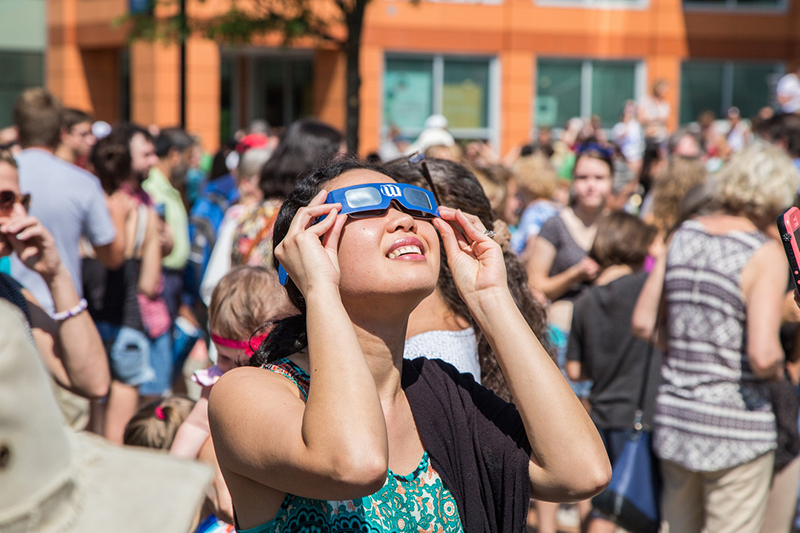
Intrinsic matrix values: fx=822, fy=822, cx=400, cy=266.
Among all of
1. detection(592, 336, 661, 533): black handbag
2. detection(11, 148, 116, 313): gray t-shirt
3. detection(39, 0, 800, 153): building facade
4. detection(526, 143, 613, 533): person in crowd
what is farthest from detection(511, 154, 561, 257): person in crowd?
detection(39, 0, 800, 153): building facade

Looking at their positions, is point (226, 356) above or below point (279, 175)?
below

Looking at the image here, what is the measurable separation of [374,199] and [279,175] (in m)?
2.53

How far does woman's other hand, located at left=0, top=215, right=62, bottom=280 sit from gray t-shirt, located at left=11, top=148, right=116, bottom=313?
1.19 meters

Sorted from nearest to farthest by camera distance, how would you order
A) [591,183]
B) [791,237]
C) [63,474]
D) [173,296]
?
[63,474]
[791,237]
[591,183]
[173,296]

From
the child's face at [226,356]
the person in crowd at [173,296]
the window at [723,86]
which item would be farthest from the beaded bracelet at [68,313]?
the window at [723,86]

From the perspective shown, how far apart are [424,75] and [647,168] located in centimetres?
1328

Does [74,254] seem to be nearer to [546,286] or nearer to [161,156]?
[546,286]

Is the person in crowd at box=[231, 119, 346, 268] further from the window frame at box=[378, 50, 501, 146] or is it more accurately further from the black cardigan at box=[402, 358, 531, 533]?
the window frame at box=[378, 50, 501, 146]

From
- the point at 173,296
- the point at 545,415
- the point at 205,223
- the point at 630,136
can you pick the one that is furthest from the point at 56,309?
the point at 630,136

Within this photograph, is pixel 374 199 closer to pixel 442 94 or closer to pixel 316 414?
pixel 316 414

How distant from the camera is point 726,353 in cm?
359

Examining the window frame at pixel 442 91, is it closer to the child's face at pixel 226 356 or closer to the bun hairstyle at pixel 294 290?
the child's face at pixel 226 356

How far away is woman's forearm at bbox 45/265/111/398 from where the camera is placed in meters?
3.21

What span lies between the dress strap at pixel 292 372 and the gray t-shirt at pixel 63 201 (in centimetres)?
284
